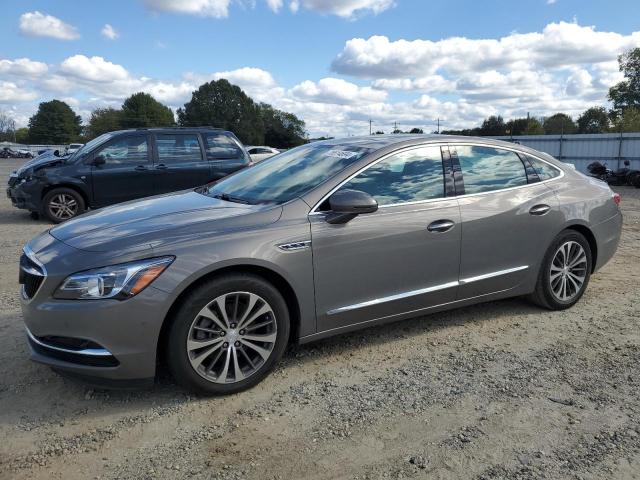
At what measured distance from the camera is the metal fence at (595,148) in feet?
70.8

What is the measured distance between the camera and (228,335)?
3211 mm

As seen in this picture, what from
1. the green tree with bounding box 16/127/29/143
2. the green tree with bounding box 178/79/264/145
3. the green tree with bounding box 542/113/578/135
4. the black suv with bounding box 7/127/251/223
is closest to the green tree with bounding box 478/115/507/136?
the green tree with bounding box 542/113/578/135

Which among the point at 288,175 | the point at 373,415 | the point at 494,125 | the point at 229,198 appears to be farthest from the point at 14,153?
the point at 373,415

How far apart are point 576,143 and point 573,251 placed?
22.5 meters

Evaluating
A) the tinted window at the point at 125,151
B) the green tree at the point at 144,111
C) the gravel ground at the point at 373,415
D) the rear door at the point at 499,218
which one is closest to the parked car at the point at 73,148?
the tinted window at the point at 125,151

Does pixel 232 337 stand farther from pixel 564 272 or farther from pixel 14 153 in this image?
pixel 14 153

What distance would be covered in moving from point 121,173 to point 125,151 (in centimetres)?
43

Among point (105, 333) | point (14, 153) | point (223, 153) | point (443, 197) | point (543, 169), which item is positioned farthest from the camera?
point (14, 153)

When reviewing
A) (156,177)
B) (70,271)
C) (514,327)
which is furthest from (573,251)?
(156,177)

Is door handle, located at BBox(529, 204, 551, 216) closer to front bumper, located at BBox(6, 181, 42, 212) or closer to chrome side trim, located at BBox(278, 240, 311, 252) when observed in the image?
chrome side trim, located at BBox(278, 240, 311, 252)

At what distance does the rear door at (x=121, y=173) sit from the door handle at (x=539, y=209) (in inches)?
294

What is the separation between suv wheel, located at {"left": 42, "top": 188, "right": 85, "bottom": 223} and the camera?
982cm

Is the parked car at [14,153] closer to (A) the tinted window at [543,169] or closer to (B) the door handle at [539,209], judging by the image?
(A) the tinted window at [543,169]

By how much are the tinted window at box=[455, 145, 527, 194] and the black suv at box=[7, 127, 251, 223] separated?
6.82m
